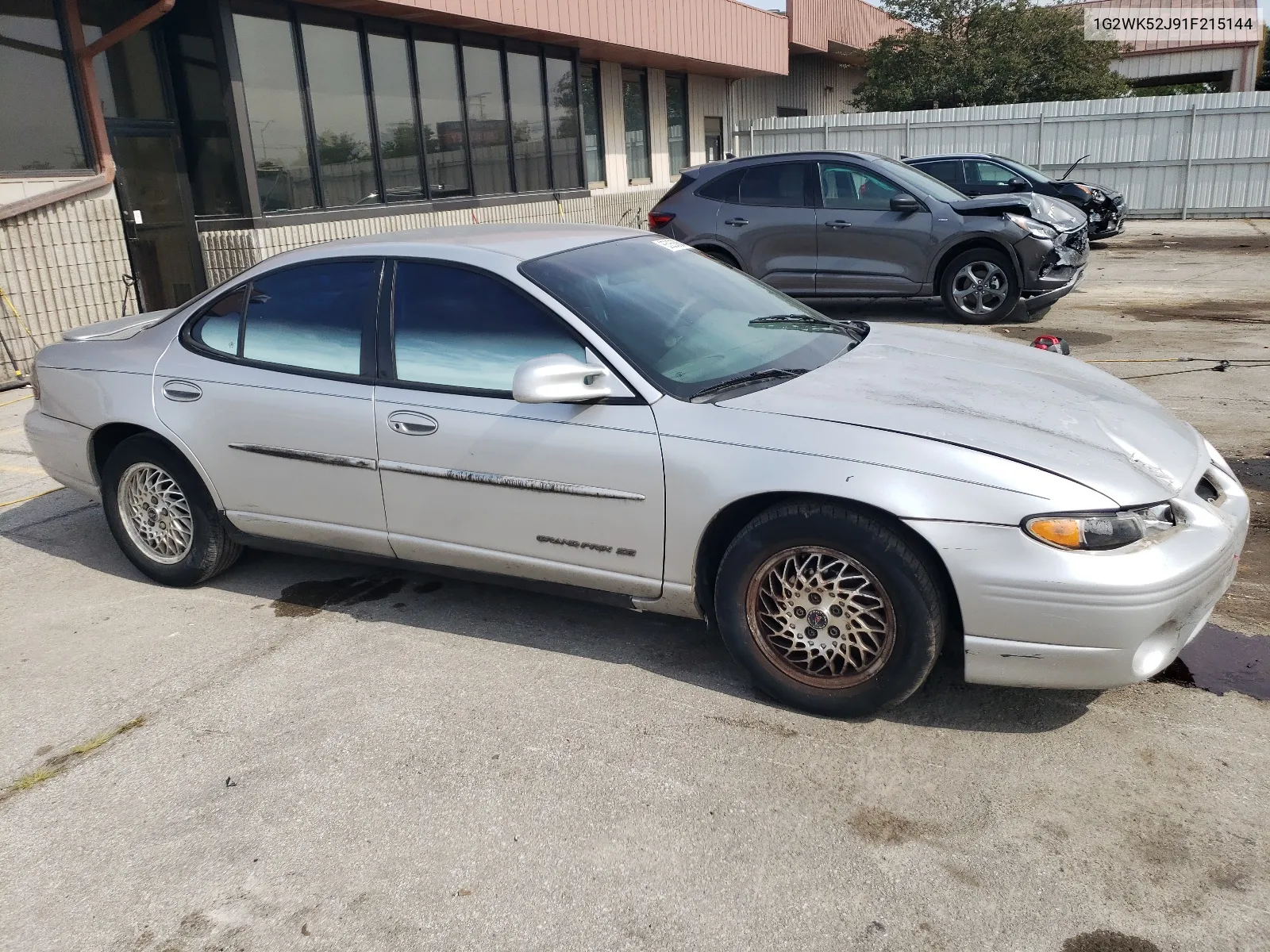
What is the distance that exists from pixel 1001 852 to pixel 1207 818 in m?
0.60

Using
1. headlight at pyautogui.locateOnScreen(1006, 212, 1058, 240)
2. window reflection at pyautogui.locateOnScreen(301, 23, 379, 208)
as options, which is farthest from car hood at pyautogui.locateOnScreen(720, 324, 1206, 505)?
window reflection at pyautogui.locateOnScreen(301, 23, 379, 208)

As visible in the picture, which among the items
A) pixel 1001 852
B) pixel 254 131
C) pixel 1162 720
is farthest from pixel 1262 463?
pixel 254 131

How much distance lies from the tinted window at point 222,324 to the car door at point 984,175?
527 inches

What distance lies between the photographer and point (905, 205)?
1022 centimetres

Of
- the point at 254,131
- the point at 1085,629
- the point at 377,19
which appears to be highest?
the point at 377,19

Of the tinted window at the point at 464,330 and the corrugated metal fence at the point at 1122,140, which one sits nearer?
the tinted window at the point at 464,330

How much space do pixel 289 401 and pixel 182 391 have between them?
2.06 ft

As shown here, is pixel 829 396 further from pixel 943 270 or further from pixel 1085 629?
pixel 943 270

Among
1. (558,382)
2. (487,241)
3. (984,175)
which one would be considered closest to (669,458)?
(558,382)

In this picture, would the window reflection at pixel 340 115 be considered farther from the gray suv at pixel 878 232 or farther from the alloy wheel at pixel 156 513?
the alloy wheel at pixel 156 513

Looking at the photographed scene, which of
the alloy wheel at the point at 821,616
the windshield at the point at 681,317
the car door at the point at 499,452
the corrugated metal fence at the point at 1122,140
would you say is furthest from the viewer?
the corrugated metal fence at the point at 1122,140

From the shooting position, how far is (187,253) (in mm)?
11312

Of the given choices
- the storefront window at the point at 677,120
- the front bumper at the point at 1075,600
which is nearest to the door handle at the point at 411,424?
the front bumper at the point at 1075,600

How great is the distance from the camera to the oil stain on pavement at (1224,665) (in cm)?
353
